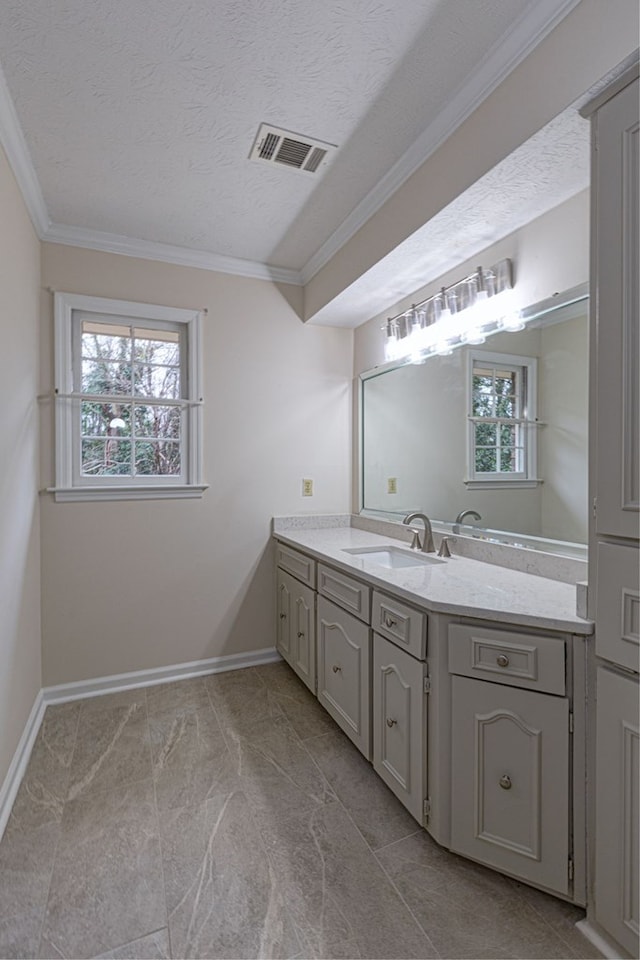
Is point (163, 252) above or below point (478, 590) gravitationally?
above

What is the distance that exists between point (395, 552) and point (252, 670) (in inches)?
48.5

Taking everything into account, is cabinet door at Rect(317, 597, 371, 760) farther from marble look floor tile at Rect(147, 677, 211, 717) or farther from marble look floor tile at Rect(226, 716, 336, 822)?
marble look floor tile at Rect(147, 677, 211, 717)

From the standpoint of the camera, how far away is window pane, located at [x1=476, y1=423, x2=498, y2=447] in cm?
199

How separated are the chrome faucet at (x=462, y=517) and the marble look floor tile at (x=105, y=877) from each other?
1.72 meters

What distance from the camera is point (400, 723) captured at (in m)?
1.60

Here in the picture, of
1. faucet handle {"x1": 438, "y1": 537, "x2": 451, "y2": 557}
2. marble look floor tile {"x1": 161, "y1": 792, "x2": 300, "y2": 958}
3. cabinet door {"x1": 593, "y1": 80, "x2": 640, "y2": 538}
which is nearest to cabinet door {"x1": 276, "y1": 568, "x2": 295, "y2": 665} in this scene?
faucet handle {"x1": 438, "y1": 537, "x2": 451, "y2": 557}

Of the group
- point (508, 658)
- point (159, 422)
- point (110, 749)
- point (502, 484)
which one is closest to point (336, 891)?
point (508, 658)

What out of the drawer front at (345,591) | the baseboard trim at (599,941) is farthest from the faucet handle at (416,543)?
the baseboard trim at (599,941)

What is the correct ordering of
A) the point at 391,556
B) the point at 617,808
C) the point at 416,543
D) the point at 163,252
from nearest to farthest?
the point at 617,808
the point at 416,543
the point at 391,556
the point at 163,252

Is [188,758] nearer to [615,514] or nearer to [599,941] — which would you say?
[599,941]

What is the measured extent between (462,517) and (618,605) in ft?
3.49

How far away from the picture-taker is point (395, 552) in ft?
7.89

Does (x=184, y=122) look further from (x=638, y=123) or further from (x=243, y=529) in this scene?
(x=243, y=529)

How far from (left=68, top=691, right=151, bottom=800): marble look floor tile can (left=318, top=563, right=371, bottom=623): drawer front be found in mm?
1071
